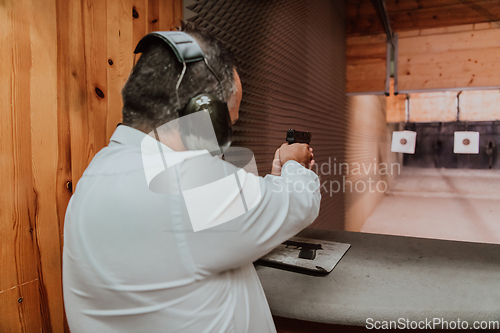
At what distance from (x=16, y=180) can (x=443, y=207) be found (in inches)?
194

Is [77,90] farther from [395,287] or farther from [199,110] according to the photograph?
[395,287]

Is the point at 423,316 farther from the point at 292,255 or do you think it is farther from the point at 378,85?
the point at 378,85

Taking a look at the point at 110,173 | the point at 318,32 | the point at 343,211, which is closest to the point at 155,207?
the point at 110,173

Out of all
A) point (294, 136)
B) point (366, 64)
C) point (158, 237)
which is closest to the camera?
point (158, 237)

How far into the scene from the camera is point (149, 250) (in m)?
0.53

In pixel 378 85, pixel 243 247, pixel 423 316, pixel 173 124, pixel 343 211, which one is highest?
pixel 378 85

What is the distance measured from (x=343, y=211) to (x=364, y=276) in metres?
2.46

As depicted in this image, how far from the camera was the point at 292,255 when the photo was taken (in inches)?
44.3

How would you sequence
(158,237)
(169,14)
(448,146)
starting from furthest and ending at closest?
(448,146)
(169,14)
(158,237)

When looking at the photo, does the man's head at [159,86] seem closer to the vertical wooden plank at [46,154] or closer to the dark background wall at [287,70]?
the vertical wooden plank at [46,154]

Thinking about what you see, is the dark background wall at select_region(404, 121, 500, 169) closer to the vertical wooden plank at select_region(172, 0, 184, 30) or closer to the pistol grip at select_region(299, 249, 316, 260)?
the pistol grip at select_region(299, 249, 316, 260)

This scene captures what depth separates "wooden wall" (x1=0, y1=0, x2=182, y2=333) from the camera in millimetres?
779

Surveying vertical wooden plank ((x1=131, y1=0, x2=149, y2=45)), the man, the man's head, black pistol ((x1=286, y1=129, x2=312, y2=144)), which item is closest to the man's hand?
black pistol ((x1=286, y1=129, x2=312, y2=144))

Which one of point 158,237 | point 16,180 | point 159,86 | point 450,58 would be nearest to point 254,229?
point 158,237
